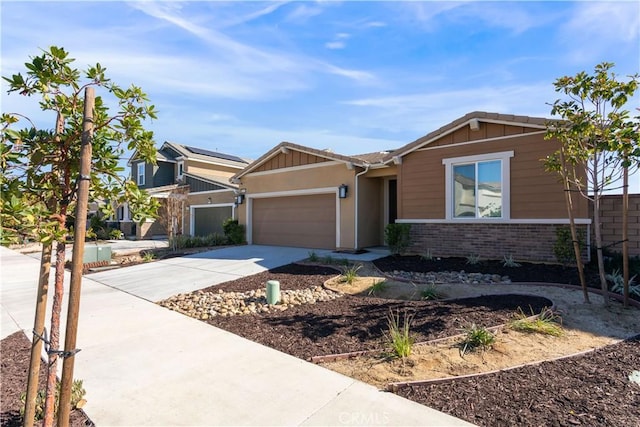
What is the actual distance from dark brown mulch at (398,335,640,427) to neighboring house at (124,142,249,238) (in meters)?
16.3

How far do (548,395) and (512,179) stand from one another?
24.3ft

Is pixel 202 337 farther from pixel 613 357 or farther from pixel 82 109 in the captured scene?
pixel 613 357

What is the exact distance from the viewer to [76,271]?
2209mm

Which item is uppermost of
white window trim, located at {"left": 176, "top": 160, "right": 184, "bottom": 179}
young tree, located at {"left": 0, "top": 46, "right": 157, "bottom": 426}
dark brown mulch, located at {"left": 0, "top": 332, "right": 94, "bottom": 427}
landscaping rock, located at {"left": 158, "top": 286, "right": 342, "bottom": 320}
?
white window trim, located at {"left": 176, "top": 160, "right": 184, "bottom": 179}

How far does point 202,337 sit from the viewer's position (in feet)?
16.4

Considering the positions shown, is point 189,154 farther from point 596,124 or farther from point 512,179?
point 596,124

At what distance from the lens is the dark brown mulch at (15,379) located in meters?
2.95

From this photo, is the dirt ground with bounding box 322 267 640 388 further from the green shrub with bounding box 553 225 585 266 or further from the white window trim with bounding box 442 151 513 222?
the white window trim with bounding box 442 151 513 222

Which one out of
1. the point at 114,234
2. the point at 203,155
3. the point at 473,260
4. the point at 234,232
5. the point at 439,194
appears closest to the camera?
the point at 114,234

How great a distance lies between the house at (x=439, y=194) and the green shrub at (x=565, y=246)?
1.22 ft

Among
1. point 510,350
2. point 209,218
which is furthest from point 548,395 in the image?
point 209,218

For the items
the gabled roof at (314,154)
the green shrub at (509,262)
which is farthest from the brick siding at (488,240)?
the gabled roof at (314,154)

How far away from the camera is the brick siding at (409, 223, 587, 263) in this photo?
8.94m

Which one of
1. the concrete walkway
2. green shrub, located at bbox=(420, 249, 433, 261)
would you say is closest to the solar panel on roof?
green shrub, located at bbox=(420, 249, 433, 261)
